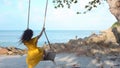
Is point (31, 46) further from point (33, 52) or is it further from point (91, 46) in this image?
point (91, 46)

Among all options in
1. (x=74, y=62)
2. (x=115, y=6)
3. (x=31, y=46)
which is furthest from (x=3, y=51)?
(x=115, y=6)

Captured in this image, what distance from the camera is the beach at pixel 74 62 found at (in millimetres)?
15813

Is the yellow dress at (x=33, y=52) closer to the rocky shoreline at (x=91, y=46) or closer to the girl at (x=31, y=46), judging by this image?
the girl at (x=31, y=46)

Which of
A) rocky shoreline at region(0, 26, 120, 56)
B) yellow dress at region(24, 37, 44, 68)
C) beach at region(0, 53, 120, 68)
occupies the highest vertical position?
yellow dress at region(24, 37, 44, 68)

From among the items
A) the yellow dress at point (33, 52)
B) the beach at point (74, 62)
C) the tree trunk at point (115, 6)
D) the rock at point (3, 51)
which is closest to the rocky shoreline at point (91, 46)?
the rock at point (3, 51)

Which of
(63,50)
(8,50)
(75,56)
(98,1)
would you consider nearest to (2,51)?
(8,50)

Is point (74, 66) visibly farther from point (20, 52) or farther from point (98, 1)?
point (20, 52)

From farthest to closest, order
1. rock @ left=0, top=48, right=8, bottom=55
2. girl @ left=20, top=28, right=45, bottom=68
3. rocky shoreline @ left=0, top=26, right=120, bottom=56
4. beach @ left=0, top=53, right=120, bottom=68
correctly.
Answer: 1. rock @ left=0, top=48, right=8, bottom=55
2. rocky shoreline @ left=0, top=26, right=120, bottom=56
3. beach @ left=0, top=53, right=120, bottom=68
4. girl @ left=20, top=28, right=45, bottom=68

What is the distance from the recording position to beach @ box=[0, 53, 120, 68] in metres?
15.8

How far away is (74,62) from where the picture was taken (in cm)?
1694

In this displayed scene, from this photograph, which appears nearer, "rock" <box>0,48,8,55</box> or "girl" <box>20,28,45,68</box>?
"girl" <box>20,28,45,68</box>

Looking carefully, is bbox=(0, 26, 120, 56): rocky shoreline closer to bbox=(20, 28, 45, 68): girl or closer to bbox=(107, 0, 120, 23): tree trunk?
bbox=(107, 0, 120, 23): tree trunk

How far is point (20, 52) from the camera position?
851 inches

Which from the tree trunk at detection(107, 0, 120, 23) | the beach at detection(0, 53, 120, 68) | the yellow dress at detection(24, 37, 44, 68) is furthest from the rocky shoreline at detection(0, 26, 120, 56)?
the yellow dress at detection(24, 37, 44, 68)
